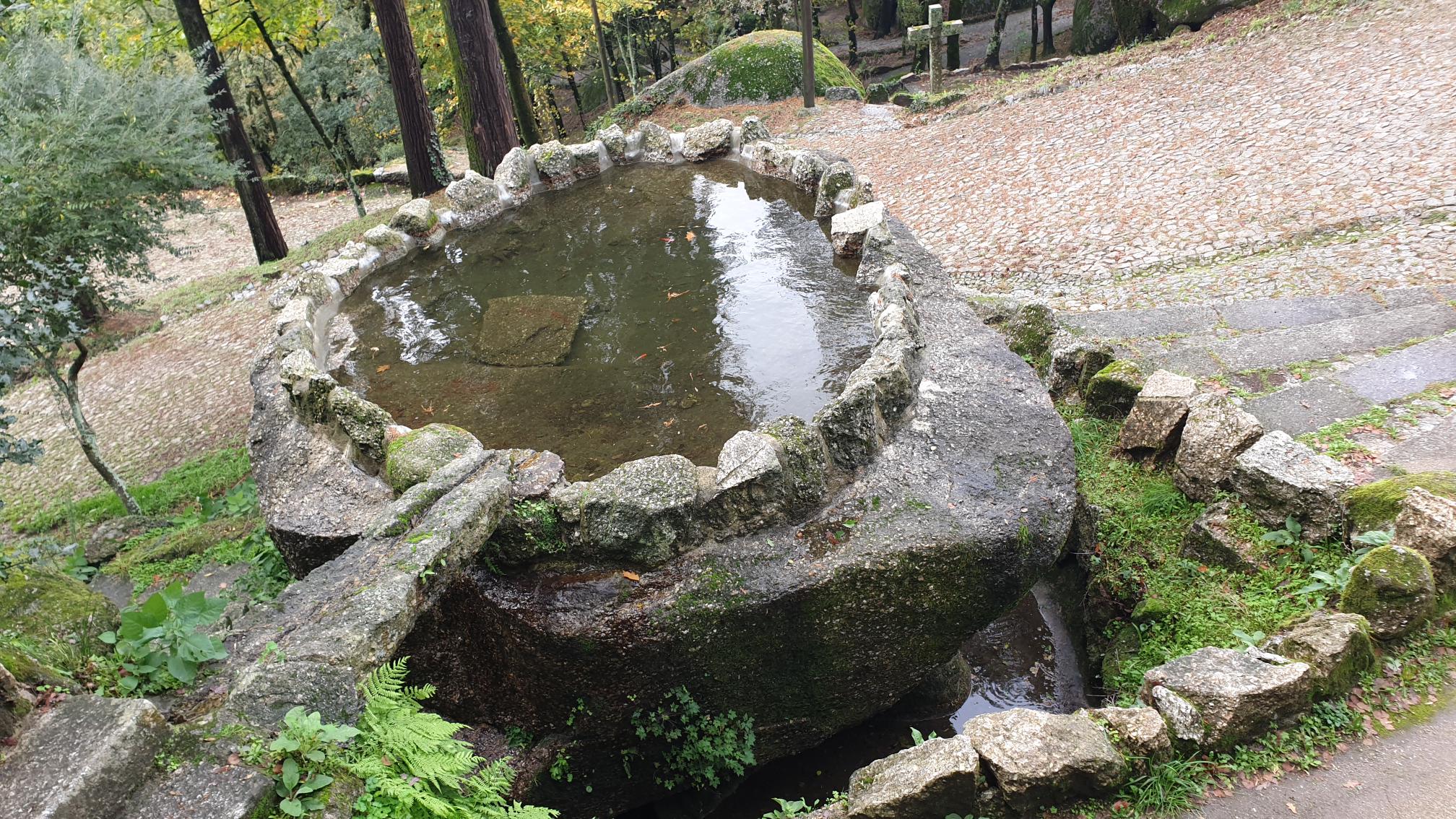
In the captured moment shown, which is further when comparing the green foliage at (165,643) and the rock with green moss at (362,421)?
the rock with green moss at (362,421)

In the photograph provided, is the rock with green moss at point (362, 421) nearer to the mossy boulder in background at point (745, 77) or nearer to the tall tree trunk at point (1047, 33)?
the mossy boulder in background at point (745, 77)

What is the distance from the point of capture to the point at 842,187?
22.2ft

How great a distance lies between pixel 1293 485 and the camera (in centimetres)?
418

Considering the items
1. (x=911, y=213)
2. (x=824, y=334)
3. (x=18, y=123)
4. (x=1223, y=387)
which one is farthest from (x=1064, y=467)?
(x=18, y=123)

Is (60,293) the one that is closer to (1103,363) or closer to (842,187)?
(842,187)

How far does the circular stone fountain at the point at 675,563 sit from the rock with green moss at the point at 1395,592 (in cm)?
129

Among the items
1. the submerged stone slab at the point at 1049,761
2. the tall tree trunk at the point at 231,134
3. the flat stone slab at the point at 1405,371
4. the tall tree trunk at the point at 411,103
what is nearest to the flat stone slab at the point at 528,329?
the submerged stone slab at the point at 1049,761

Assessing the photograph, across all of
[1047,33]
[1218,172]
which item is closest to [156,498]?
[1218,172]

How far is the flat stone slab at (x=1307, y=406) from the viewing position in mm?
4871

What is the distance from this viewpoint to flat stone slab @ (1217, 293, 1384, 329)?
19.7 feet

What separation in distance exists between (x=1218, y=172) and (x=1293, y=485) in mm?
5658

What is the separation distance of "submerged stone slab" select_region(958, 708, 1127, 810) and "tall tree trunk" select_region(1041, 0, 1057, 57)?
20.1 m

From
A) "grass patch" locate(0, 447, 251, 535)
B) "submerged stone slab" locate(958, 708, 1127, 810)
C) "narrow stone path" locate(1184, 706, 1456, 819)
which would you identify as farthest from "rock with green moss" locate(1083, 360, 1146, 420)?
"grass patch" locate(0, 447, 251, 535)

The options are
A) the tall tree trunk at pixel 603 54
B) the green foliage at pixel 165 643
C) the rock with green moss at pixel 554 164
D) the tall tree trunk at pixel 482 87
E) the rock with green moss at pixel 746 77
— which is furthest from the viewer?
the tall tree trunk at pixel 603 54
